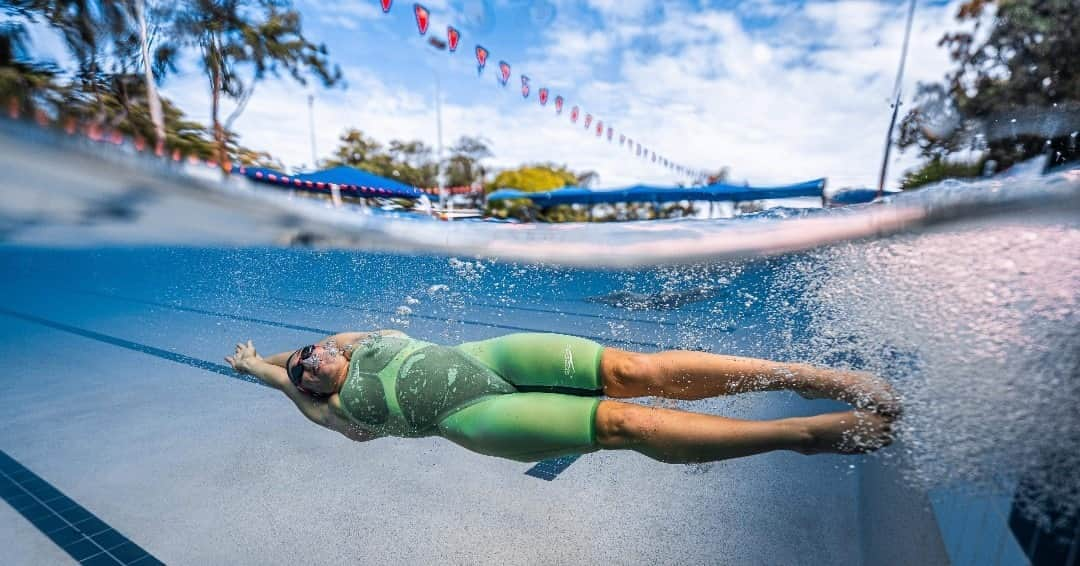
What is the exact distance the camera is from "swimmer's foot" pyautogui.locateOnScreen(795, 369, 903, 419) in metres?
2.14

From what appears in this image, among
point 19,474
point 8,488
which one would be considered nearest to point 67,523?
point 8,488

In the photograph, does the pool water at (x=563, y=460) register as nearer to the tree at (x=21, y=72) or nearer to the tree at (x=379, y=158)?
the tree at (x=379, y=158)

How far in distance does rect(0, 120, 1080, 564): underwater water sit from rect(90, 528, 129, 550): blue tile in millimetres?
85

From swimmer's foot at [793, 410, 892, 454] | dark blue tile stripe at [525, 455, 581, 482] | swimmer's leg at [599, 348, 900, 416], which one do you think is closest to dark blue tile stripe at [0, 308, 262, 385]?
dark blue tile stripe at [525, 455, 581, 482]

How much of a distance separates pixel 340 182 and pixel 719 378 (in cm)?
333

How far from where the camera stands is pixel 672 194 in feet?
13.8

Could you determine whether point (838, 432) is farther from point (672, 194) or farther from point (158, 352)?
point (158, 352)

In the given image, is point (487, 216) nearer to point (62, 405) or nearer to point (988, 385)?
point (988, 385)

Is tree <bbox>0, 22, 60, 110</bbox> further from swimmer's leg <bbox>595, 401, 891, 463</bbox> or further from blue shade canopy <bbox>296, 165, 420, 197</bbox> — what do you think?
swimmer's leg <bbox>595, 401, 891, 463</bbox>

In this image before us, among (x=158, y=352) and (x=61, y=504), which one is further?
(x=158, y=352)

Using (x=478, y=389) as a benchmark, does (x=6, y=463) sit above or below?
below

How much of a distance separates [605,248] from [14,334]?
26.0ft

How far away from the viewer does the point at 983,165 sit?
7.48 feet

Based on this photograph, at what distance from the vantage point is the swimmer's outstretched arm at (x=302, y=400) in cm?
268
